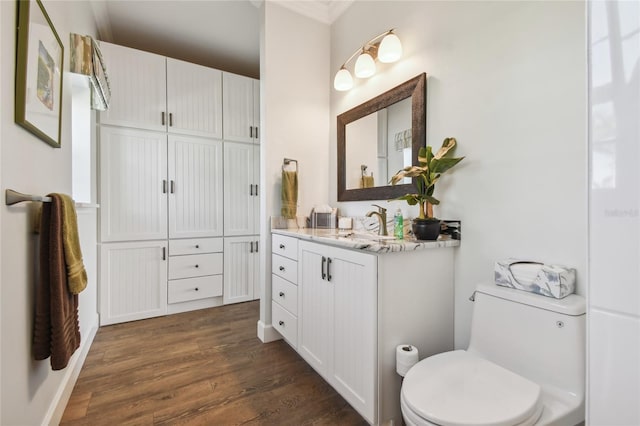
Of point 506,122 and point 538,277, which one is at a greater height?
point 506,122

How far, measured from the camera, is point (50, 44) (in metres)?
1.27

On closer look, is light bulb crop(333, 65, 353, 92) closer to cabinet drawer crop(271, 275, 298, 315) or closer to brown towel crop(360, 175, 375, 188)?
brown towel crop(360, 175, 375, 188)

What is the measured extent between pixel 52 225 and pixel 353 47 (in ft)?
7.61

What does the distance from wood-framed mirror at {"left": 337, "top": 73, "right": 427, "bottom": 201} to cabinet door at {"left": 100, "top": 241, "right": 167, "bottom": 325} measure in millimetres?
1956

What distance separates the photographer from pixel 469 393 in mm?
974

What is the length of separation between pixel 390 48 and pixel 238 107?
1.92m

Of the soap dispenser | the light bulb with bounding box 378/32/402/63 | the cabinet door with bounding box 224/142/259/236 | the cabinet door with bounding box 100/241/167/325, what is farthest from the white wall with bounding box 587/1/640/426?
the cabinet door with bounding box 100/241/167/325

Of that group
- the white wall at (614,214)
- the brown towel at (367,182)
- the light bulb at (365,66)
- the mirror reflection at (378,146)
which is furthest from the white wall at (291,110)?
the white wall at (614,214)

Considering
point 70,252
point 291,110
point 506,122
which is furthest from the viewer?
point 291,110

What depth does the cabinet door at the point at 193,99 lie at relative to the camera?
285 cm

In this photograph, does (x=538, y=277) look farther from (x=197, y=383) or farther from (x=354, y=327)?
(x=197, y=383)

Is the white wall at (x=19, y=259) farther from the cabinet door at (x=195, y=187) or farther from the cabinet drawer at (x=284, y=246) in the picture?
the cabinet door at (x=195, y=187)

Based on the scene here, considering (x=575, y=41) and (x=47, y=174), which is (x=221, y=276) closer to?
(x=47, y=174)

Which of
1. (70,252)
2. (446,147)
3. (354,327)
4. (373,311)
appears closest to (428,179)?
(446,147)
